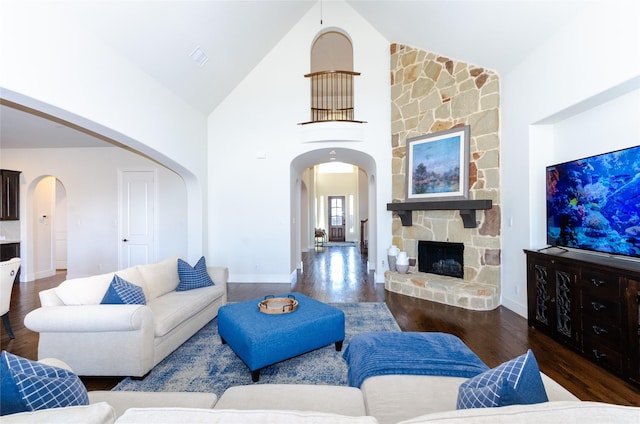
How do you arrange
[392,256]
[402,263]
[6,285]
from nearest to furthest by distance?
1. [6,285]
2. [402,263]
3. [392,256]

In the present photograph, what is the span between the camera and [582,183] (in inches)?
108

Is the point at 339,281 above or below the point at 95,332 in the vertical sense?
below

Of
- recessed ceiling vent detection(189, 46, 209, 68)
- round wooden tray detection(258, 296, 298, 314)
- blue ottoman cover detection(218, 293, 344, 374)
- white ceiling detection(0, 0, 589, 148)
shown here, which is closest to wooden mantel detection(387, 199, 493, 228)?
white ceiling detection(0, 0, 589, 148)

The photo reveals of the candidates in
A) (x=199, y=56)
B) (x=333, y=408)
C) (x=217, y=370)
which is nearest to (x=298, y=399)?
(x=333, y=408)

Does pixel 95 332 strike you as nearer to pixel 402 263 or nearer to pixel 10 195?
pixel 402 263

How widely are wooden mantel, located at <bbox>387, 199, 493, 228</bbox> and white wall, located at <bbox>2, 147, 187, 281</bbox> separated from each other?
166 inches

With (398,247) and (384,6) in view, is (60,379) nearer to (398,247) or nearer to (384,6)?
(398,247)

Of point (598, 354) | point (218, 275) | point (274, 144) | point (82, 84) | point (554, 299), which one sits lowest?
point (598, 354)

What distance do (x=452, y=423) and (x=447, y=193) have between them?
14.4 feet

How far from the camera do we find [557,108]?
3.08m

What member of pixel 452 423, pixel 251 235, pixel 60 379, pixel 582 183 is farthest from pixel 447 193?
pixel 60 379

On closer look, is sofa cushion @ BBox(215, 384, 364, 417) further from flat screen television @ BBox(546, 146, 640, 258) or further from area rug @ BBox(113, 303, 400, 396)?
flat screen television @ BBox(546, 146, 640, 258)

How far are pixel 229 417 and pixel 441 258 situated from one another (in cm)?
470

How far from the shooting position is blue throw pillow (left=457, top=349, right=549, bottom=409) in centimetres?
89
